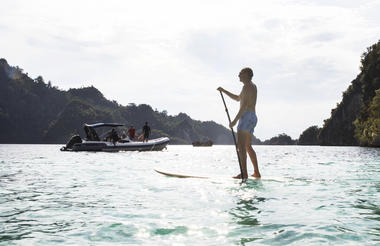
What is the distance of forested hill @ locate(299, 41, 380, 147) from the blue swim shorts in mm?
58547

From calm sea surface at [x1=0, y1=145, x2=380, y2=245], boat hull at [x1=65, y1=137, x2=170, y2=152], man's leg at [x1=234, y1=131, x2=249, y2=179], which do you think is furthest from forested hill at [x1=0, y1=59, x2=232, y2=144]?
calm sea surface at [x1=0, y1=145, x2=380, y2=245]

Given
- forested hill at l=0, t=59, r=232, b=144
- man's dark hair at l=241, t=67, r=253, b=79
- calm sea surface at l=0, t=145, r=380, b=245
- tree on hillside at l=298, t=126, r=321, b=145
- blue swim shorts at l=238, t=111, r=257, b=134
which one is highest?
forested hill at l=0, t=59, r=232, b=144

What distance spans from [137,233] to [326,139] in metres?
127

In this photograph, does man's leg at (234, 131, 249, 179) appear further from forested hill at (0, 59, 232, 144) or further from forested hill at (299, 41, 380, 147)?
forested hill at (0, 59, 232, 144)

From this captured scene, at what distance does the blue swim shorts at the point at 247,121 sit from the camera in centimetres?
846

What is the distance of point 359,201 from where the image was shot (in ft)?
18.0

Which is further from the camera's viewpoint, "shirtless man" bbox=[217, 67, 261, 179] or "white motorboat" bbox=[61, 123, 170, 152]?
"white motorboat" bbox=[61, 123, 170, 152]

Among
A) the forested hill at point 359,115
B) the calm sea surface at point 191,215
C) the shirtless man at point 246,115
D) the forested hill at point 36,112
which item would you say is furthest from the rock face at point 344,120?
the calm sea surface at point 191,215

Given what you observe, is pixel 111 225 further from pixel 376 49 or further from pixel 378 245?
pixel 376 49

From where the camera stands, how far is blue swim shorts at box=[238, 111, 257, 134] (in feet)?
27.8

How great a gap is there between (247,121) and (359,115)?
96857 mm

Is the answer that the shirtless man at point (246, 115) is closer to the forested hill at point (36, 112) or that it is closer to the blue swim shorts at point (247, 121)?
the blue swim shorts at point (247, 121)

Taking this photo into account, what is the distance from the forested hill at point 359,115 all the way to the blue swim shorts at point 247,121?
192 ft

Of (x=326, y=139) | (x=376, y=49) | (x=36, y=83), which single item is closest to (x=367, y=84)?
(x=376, y=49)
